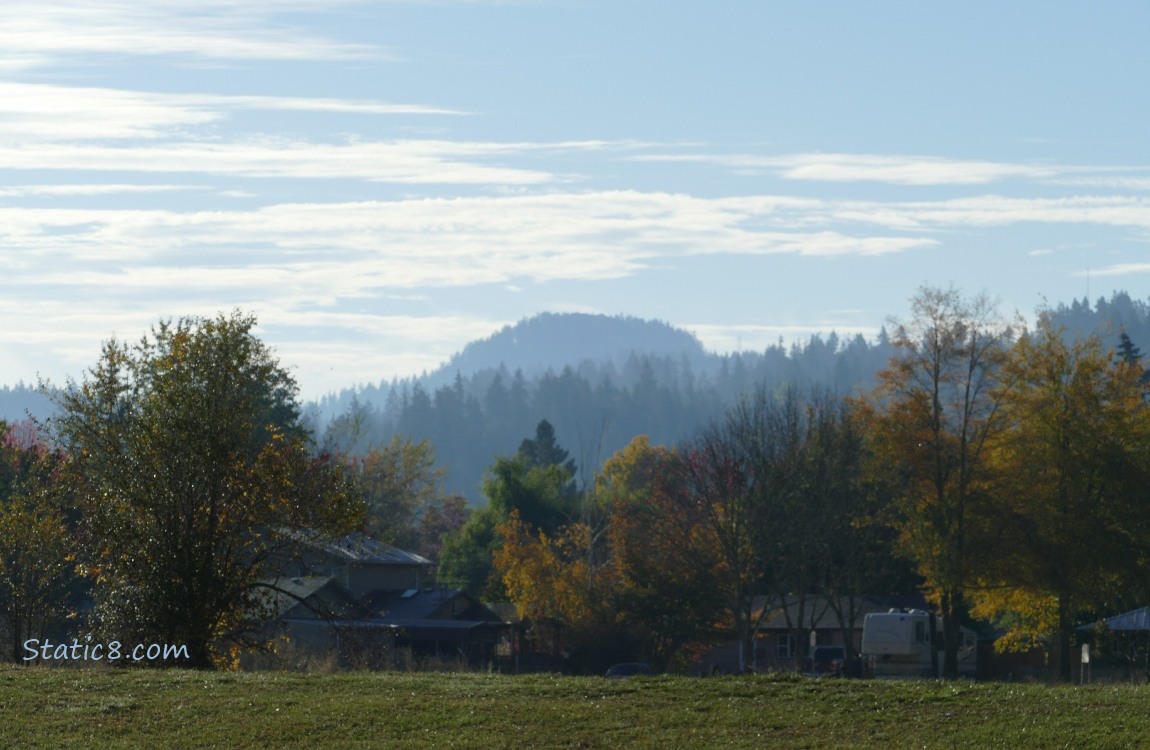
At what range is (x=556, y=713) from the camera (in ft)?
74.0

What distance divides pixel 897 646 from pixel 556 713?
3898 centimetres

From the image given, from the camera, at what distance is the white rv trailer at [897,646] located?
59000 mm

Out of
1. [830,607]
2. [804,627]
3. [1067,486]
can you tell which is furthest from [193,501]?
[830,607]

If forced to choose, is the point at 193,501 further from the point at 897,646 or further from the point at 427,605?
the point at 427,605

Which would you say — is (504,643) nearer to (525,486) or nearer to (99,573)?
(525,486)

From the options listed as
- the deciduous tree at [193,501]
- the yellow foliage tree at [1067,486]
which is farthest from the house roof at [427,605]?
the deciduous tree at [193,501]

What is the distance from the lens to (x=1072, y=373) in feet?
165

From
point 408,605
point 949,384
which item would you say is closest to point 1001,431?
point 949,384

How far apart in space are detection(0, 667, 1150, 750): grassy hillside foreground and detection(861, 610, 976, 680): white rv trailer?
114 feet

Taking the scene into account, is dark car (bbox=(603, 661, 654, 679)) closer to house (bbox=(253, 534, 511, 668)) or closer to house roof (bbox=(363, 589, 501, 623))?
house (bbox=(253, 534, 511, 668))

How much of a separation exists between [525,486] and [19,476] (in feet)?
134

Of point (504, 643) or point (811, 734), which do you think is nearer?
point (811, 734)

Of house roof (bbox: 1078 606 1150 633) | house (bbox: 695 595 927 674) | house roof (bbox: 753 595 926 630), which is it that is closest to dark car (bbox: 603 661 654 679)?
house (bbox: 695 595 927 674)

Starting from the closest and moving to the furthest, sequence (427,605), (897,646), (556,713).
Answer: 1. (556,713)
2. (897,646)
3. (427,605)
